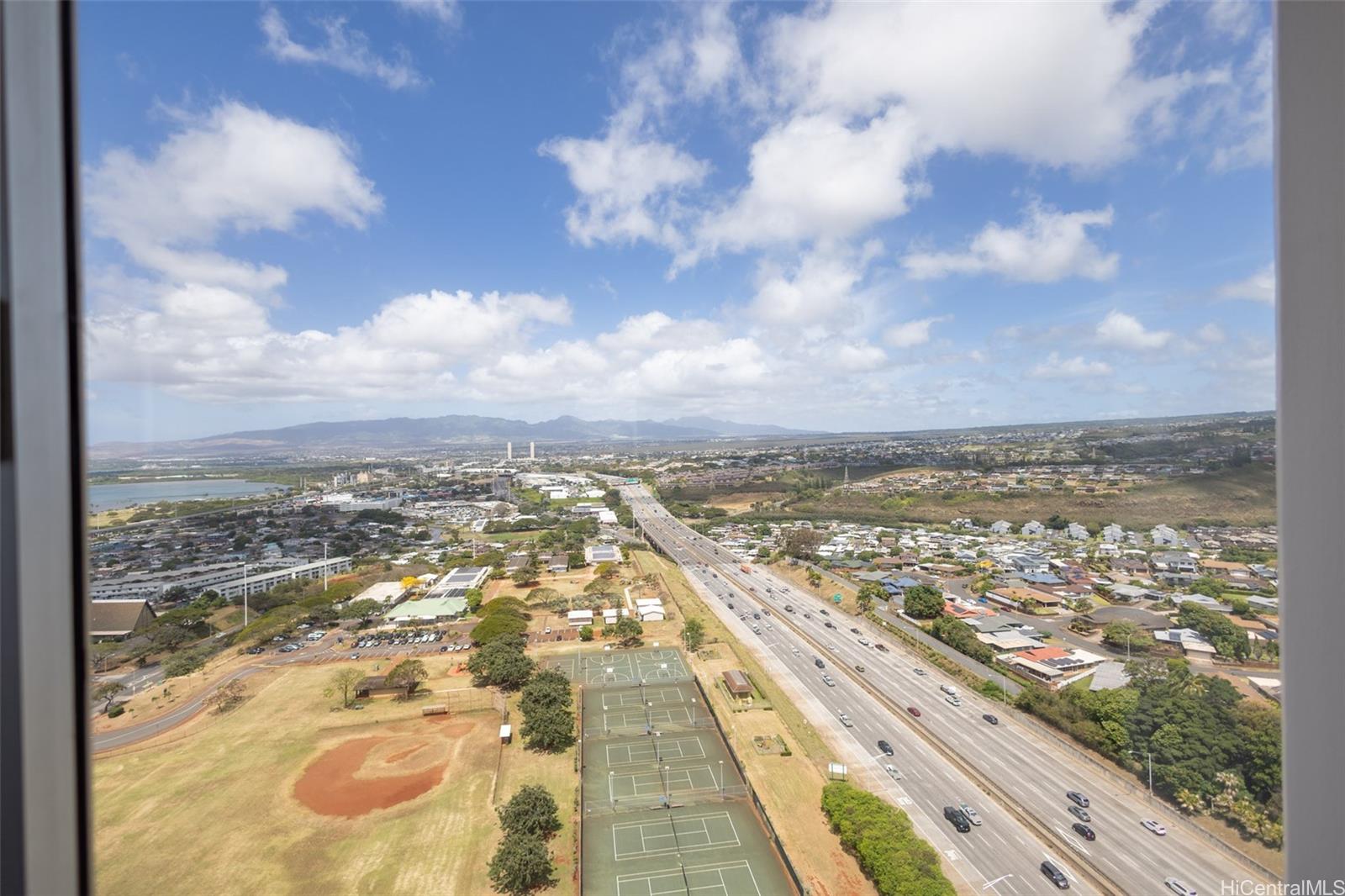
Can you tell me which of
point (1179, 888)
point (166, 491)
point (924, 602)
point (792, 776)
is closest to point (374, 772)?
point (166, 491)

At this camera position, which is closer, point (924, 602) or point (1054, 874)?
point (1054, 874)

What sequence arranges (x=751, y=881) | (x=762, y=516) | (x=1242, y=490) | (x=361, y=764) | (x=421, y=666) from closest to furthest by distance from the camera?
(x=1242, y=490) → (x=751, y=881) → (x=361, y=764) → (x=421, y=666) → (x=762, y=516)

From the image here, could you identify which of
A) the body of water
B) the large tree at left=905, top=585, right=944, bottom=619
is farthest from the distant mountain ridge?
the large tree at left=905, top=585, right=944, bottom=619

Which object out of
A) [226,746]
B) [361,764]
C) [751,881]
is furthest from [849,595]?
[226,746]

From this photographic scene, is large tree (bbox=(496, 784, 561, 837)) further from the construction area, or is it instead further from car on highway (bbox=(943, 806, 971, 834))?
car on highway (bbox=(943, 806, 971, 834))

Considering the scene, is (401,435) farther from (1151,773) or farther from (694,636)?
(1151,773)

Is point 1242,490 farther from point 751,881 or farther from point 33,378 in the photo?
point 751,881

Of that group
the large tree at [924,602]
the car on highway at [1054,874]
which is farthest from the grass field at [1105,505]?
the car on highway at [1054,874]
